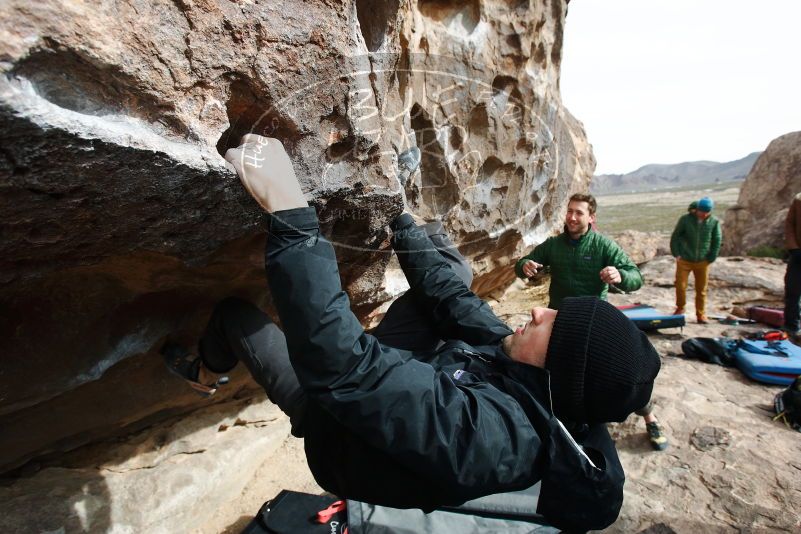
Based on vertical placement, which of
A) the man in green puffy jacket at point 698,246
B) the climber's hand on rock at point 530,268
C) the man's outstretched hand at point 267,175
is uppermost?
the man's outstretched hand at point 267,175

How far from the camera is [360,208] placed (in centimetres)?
245

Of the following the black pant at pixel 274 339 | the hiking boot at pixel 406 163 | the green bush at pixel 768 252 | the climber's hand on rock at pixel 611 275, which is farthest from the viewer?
the green bush at pixel 768 252

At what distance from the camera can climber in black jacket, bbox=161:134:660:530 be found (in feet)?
4.65

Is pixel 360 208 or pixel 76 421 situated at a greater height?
pixel 360 208

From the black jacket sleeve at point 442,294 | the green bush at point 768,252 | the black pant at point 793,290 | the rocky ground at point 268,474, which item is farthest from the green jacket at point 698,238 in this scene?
the green bush at point 768,252

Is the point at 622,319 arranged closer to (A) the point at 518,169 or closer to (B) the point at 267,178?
(B) the point at 267,178

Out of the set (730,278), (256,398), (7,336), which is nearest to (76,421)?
(7,336)

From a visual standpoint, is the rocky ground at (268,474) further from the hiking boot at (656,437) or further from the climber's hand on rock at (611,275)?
the climber's hand on rock at (611,275)

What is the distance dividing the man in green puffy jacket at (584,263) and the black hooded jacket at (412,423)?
7.04ft

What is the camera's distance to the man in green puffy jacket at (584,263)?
3.57 metres

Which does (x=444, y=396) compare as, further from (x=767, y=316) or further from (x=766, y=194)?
(x=766, y=194)

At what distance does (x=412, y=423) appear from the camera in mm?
1385

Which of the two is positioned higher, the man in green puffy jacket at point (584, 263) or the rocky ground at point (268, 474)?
the man in green puffy jacket at point (584, 263)

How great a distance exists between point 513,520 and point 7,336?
3003 millimetres
